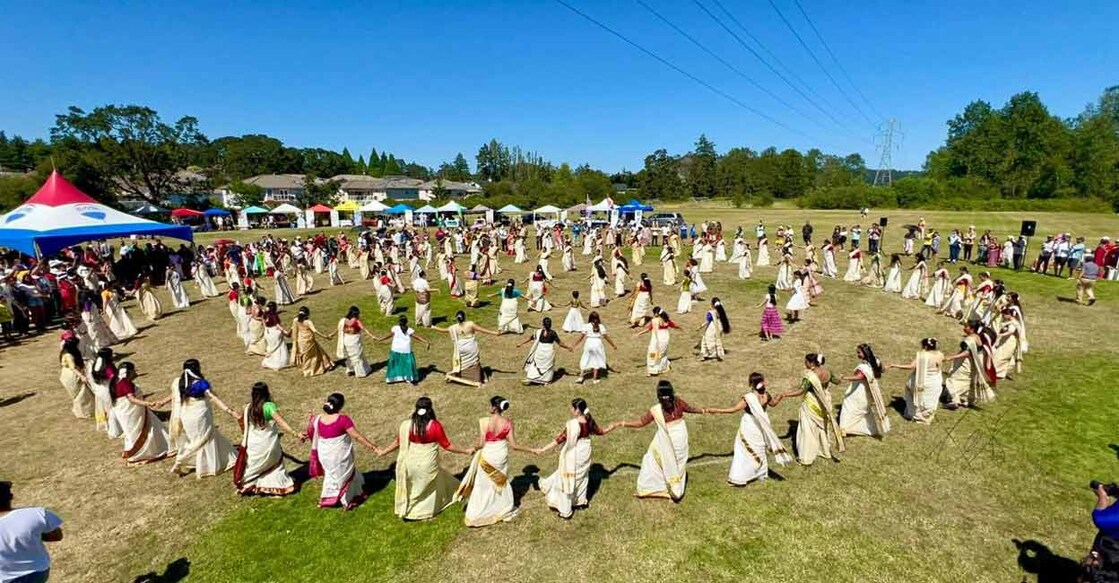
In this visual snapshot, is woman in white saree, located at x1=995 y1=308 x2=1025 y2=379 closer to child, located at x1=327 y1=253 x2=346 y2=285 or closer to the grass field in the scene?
the grass field

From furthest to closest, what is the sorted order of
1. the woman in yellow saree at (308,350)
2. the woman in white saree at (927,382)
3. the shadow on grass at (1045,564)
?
the woman in yellow saree at (308,350)
the woman in white saree at (927,382)
the shadow on grass at (1045,564)

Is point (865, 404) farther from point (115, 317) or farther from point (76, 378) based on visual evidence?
point (115, 317)

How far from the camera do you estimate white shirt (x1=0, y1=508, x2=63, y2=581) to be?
4.89 meters

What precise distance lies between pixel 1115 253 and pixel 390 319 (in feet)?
105

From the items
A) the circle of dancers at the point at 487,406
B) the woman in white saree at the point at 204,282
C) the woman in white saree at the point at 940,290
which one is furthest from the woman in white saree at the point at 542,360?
the woman in white saree at the point at 204,282

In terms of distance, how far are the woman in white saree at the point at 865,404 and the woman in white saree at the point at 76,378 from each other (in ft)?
49.0

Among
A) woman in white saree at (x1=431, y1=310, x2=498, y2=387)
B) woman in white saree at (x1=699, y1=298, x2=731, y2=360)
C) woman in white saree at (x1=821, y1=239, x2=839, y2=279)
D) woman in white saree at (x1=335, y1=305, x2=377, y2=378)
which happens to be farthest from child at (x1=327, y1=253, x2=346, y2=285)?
woman in white saree at (x1=821, y1=239, x2=839, y2=279)

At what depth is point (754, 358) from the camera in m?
14.5

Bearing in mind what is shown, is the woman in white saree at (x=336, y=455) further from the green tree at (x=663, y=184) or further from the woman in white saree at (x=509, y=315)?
the green tree at (x=663, y=184)

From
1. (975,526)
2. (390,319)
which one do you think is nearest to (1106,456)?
(975,526)

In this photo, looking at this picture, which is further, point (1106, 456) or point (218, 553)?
point (1106, 456)

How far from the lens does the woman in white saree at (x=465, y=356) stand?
12.3 metres

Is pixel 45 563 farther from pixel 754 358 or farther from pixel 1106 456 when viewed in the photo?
pixel 1106 456

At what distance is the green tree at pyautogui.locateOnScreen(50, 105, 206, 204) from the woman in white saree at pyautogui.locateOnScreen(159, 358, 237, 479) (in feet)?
214
